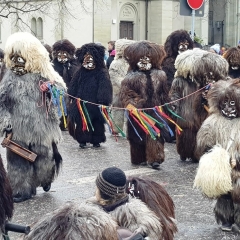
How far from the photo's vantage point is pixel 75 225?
2973mm

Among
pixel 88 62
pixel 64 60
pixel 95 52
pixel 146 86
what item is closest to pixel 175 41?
pixel 95 52

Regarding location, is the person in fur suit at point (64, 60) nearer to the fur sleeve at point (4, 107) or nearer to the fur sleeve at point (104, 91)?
the fur sleeve at point (104, 91)

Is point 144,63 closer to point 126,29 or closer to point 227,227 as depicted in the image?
point 227,227

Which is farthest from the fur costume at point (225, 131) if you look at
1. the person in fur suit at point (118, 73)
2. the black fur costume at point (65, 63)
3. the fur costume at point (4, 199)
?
the black fur costume at point (65, 63)

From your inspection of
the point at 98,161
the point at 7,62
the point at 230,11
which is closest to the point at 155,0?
the point at 230,11

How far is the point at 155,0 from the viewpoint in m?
36.1

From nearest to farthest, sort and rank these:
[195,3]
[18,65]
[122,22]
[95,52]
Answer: [18,65] → [95,52] → [195,3] → [122,22]

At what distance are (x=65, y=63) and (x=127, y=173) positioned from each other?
526 cm

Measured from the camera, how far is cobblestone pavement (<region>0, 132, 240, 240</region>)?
6.84m

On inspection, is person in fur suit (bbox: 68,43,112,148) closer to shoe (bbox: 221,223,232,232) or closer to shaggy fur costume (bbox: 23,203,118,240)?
shoe (bbox: 221,223,232,232)

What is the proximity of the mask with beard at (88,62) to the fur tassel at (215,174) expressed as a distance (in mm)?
5703

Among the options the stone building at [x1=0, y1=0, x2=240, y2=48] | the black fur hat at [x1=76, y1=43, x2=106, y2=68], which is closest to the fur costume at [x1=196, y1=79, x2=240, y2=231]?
the black fur hat at [x1=76, y1=43, x2=106, y2=68]

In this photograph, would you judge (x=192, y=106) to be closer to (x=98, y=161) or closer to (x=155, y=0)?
(x=98, y=161)

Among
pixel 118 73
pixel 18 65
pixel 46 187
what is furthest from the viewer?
pixel 118 73
